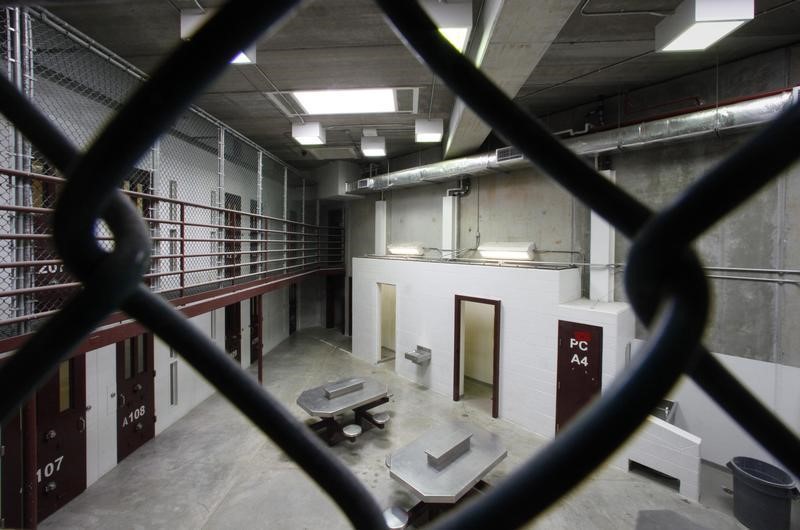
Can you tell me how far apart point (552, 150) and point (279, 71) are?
485 centimetres

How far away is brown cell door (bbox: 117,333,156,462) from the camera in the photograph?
13.6 feet

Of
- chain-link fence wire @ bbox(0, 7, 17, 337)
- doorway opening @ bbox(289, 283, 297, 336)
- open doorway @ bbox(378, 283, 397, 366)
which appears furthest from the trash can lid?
doorway opening @ bbox(289, 283, 297, 336)

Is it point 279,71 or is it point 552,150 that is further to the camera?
point 279,71

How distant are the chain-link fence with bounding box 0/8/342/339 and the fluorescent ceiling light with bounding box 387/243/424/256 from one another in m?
3.15

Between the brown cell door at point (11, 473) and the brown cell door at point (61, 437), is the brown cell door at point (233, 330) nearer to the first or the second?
the brown cell door at point (61, 437)

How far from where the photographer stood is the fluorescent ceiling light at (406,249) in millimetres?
7723

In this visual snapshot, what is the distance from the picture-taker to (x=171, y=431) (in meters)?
4.91

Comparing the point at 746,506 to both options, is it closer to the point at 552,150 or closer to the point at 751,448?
the point at 751,448

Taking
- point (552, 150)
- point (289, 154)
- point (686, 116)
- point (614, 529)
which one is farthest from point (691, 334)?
point (289, 154)

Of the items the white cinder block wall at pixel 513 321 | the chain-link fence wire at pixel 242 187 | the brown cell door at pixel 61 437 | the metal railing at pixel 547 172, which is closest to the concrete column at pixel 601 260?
the white cinder block wall at pixel 513 321

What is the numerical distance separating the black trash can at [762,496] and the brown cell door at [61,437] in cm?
689

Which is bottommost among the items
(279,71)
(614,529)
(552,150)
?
(614,529)

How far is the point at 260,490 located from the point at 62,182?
3929mm

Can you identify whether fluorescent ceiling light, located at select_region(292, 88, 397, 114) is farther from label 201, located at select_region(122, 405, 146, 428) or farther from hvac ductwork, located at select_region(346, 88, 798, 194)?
label 201, located at select_region(122, 405, 146, 428)
